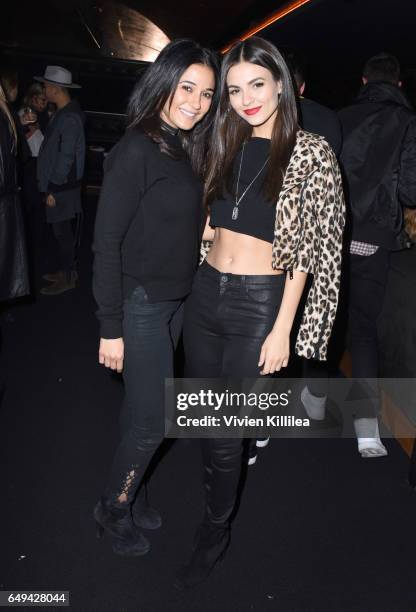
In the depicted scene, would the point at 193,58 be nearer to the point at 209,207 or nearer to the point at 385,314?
the point at 209,207

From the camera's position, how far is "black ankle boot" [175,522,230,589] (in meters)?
2.06

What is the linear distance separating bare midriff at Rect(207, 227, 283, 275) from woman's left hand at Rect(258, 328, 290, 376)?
0.20 m

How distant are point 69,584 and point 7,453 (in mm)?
879

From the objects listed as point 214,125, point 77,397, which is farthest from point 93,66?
point 214,125

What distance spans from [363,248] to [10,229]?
154cm

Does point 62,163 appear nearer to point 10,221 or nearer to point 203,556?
point 10,221

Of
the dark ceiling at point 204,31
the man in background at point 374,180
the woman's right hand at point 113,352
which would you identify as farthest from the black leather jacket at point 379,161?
the woman's right hand at point 113,352

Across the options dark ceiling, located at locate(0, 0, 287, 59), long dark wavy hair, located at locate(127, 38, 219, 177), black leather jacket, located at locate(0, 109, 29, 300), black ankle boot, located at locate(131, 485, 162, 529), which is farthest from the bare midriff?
dark ceiling, located at locate(0, 0, 287, 59)

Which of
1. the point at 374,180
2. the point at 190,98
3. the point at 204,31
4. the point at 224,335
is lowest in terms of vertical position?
the point at 224,335

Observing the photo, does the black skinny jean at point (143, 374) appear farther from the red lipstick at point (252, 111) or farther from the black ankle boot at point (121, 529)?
the red lipstick at point (252, 111)

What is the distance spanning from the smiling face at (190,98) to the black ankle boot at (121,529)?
1.30 meters

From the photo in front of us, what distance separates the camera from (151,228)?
1807mm


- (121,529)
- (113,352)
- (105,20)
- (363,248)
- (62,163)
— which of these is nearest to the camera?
(113,352)

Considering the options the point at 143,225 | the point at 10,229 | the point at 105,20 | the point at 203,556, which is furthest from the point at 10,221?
the point at 105,20
